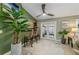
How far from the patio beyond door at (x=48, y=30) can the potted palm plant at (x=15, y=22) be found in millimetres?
361

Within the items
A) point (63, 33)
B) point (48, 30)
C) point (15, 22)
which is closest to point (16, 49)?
point (15, 22)

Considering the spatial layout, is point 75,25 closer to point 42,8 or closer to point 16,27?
point 42,8

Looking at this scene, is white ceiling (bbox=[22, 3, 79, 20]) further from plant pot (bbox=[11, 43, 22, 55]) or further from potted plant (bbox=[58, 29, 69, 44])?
plant pot (bbox=[11, 43, 22, 55])

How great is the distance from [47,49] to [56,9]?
806 mm

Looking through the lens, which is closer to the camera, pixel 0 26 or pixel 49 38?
pixel 0 26

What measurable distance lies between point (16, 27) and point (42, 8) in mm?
620

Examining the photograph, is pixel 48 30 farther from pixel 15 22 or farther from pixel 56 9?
pixel 15 22

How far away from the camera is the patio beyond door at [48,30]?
96.8 inches

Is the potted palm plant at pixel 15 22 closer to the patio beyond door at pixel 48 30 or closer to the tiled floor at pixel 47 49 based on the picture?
the tiled floor at pixel 47 49

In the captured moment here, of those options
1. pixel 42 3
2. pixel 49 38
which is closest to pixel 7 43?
pixel 49 38

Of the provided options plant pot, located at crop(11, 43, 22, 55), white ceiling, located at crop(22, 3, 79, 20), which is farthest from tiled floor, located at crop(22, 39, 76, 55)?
white ceiling, located at crop(22, 3, 79, 20)

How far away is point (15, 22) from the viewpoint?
231 cm

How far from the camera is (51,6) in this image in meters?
2.40
